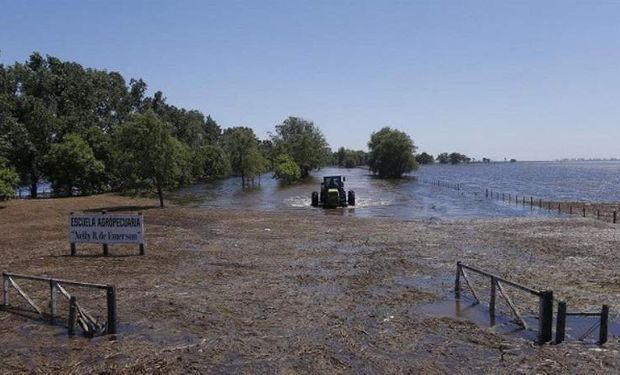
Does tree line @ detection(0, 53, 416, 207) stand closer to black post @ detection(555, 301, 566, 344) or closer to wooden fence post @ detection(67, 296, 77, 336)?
wooden fence post @ detection(67, 296, 77, 336)

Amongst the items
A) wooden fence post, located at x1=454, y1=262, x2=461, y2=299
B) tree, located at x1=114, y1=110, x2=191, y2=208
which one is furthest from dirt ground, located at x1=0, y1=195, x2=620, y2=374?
tree, located at x1=114, y1=110, x2=191, y2=208

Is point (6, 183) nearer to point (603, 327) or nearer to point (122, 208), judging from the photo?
point (122, 208)

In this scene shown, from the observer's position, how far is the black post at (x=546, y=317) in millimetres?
10781

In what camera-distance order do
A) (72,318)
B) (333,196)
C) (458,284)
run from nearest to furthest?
1. (72,318)
2. (458,284)
3. (333,196)

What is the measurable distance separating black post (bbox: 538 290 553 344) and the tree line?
37.9 m

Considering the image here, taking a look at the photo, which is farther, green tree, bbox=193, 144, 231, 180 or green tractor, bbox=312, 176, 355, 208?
green tree, bbox=193, 144, 231, 180

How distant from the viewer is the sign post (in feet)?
66.1

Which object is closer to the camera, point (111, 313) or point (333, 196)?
point (111, 313)

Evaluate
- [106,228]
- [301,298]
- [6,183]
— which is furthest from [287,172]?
[301,298]

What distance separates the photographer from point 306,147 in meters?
128

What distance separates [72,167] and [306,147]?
73137 millimetres

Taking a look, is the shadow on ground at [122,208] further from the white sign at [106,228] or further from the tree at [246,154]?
the tree at [246,154]

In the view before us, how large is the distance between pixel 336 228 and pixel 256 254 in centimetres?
981

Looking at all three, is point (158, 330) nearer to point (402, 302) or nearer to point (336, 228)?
point (402, 302)
